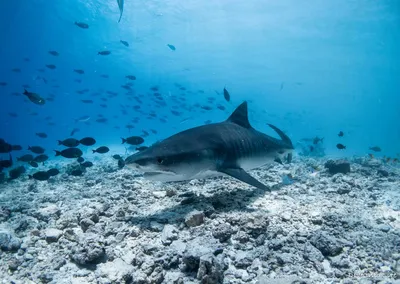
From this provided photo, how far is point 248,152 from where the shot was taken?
5.57 metres

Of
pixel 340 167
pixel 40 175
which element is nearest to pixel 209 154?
pixel 40 175

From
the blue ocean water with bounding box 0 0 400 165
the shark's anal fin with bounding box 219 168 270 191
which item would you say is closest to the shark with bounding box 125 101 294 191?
the shark's anal fin with bounding box 219 168 270 191

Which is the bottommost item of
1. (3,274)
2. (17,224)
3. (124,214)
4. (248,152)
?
(17,224)

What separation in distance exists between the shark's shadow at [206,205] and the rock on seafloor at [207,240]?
0.02 meters

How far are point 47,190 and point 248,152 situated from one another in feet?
20.1

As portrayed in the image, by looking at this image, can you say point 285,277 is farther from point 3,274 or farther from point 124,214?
point 3,274

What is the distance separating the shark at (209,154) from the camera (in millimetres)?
3619

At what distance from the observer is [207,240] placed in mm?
3357

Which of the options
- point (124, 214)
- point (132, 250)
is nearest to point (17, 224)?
point (124, 214)

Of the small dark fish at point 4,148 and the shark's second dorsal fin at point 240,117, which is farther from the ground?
the shark's second dorsal fin at point 240,117

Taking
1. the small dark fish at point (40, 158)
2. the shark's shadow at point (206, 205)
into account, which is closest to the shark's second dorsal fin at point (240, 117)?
the shark's shadow at point (206, 205)

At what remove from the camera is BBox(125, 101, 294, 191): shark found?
3.62m

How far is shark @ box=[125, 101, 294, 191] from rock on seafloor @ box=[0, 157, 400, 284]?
0.62 metres

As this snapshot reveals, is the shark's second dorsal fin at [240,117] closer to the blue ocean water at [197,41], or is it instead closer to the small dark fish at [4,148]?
the small dark fish at [4,148]
